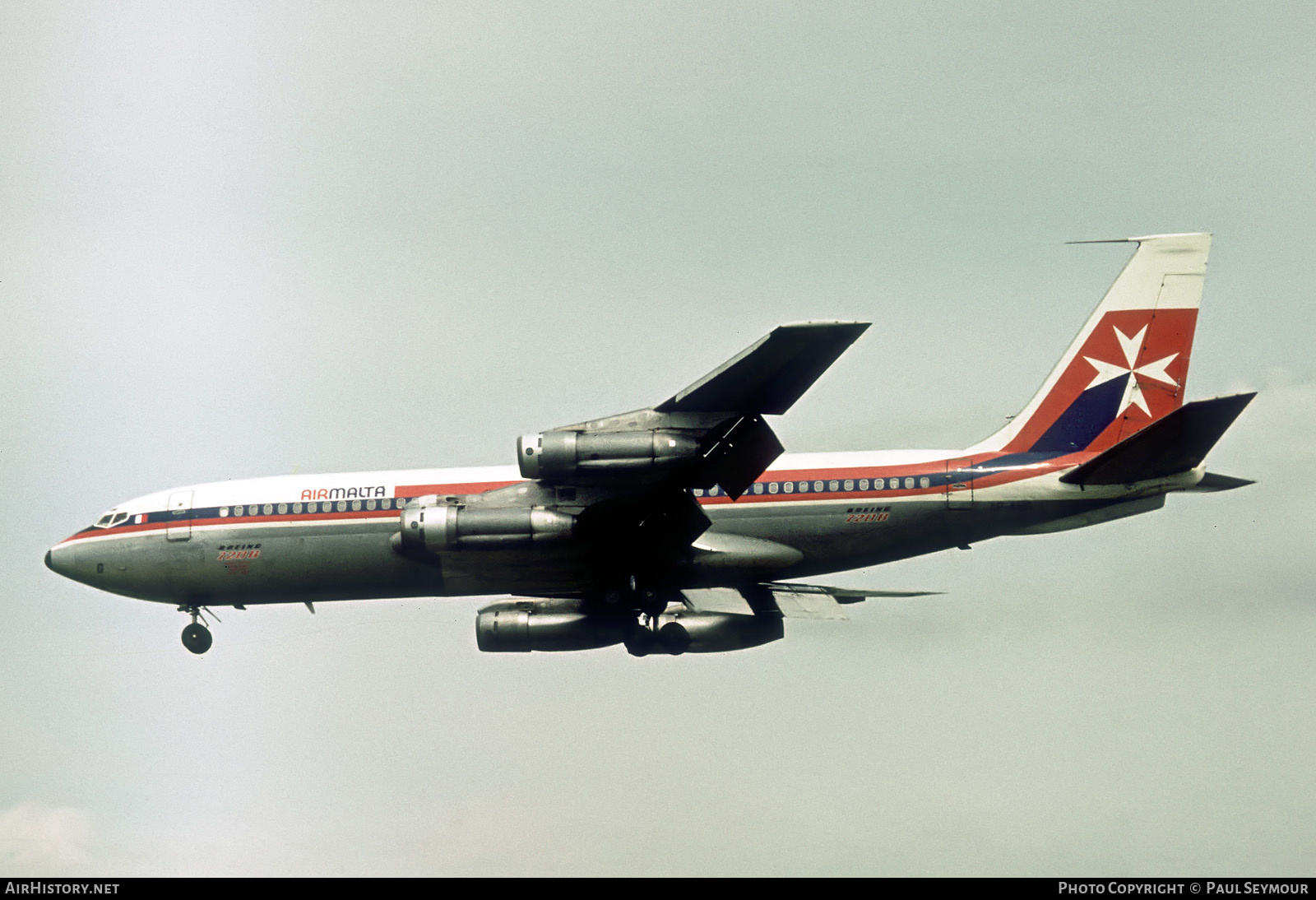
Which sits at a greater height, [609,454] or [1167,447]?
[609,454]

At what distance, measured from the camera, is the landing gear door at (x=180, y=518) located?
3388 cm

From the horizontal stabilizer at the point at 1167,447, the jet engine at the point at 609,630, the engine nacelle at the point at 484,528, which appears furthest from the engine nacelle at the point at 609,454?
the horizontal stabilizer at the point at 1167,447

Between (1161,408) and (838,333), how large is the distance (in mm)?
11283

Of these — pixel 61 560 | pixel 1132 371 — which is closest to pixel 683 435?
pixel 1132 371

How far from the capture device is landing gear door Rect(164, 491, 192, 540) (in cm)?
3388

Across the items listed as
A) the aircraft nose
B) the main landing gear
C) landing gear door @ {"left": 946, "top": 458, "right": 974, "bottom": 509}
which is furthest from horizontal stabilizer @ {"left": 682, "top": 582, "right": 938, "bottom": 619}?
the aircraft nose

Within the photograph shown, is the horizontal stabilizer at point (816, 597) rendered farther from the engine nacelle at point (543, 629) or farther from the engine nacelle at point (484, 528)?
the engine nacelle at point (484, 528)

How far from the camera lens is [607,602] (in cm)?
3170

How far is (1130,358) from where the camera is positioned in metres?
33.2

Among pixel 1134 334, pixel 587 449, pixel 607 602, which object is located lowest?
pixel 607 602

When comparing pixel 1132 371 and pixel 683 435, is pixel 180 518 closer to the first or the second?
pixel 683 435

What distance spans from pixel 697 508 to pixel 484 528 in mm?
4253
